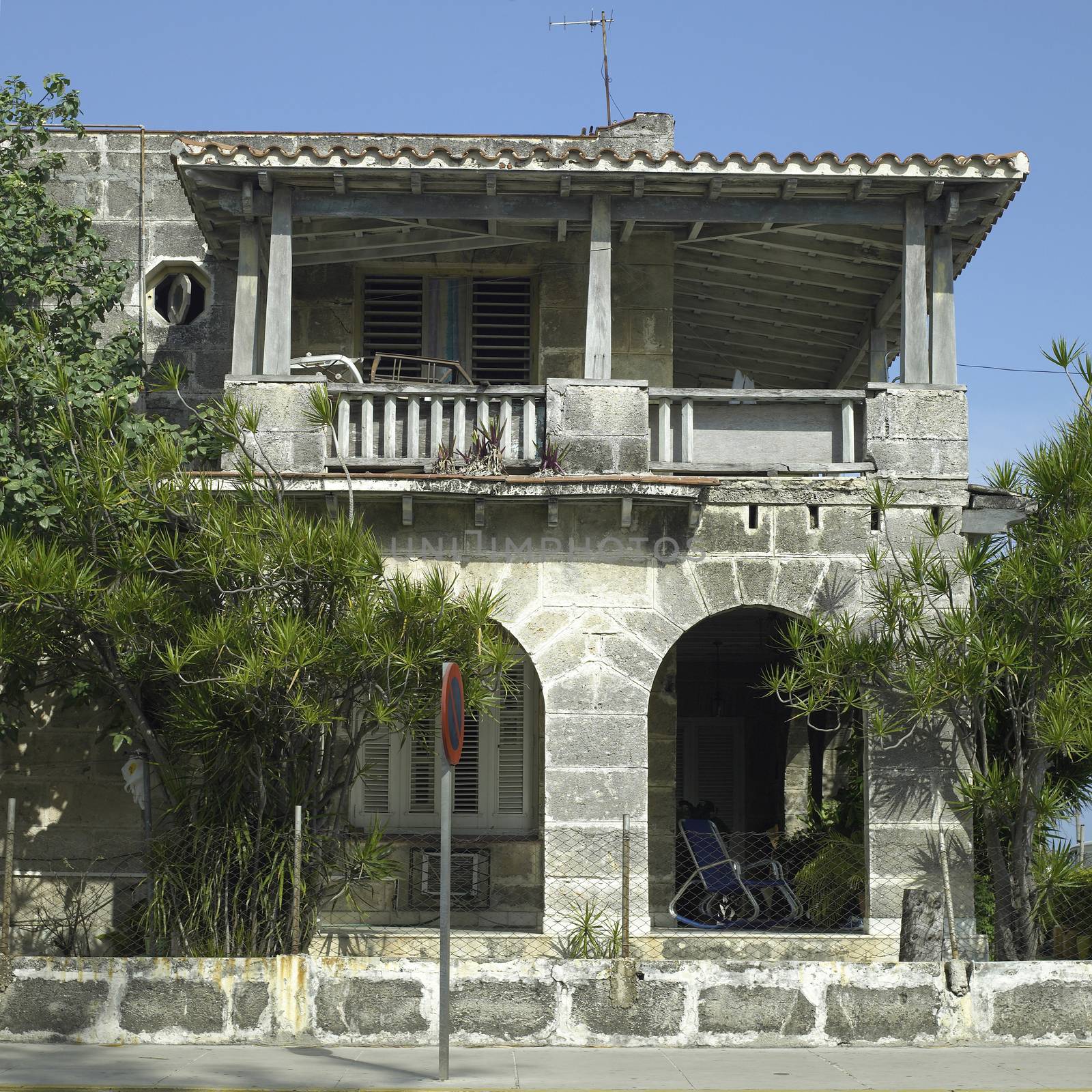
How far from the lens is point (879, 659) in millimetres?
11750

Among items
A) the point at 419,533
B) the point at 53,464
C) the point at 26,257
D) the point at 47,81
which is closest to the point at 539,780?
the point at 419,533

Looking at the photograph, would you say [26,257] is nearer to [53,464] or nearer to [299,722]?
[53,464]

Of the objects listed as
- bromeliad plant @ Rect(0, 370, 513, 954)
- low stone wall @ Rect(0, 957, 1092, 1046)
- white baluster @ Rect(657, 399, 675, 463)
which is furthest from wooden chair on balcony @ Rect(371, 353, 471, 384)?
low stone wall @ Rect(0, 957, 1092, 1046)

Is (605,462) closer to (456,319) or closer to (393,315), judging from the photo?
(456,319)

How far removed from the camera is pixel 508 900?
46.8ft

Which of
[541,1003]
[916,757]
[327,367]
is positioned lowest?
[541,1003]

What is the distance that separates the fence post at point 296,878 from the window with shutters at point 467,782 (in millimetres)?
3962

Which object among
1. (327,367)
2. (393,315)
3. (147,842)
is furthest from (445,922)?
(393,315)

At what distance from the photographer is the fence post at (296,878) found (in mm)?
10281

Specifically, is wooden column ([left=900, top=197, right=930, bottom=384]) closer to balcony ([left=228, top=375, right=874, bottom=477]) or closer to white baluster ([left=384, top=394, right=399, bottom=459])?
balcony ([left=228, top=375, right=874, bottom=477])

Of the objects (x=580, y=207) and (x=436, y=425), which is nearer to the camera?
(x=436, y=425)

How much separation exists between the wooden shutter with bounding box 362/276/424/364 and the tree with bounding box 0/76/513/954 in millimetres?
3198

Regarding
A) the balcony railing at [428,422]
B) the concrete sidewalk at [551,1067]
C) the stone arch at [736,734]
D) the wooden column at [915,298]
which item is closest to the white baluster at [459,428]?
the balcony railing at [428,422]

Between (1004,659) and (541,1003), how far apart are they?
163 inches
